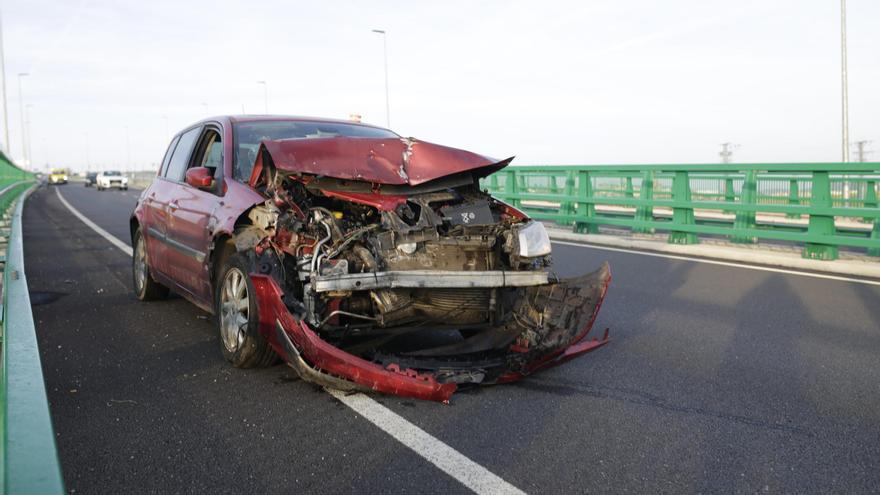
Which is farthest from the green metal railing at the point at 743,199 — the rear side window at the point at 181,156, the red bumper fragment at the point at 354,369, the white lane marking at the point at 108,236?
the white lane marking at the point at 108,236

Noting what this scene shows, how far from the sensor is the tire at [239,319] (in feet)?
14.3

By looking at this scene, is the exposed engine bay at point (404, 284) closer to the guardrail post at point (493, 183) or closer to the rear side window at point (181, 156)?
the rear side window at point (181, 156)

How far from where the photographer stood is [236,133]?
5609 millimetres

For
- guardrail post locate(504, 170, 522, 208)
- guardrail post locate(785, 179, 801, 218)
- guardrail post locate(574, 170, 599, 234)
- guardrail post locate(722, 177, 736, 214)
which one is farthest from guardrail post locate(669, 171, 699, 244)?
guardrail post locate(504, 170, 522, 208)

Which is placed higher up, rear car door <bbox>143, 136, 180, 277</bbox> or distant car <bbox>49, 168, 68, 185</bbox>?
distant car <bbox>49, 168, 68, 185</bbox>

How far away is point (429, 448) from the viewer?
132 inches

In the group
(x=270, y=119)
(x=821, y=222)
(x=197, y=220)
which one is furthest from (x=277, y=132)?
(x=821, y=222)

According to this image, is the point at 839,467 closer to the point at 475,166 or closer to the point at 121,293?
the point at 475,166

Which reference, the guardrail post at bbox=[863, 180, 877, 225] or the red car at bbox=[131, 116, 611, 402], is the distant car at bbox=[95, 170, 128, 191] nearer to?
the guardrail post at bbox=[863, 180, 877, 225]

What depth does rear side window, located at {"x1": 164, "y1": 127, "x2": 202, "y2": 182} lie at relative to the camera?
6.40 metres

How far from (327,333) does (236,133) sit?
2.18m

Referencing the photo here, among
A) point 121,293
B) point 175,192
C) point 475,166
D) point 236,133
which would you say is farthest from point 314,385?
point 121,293

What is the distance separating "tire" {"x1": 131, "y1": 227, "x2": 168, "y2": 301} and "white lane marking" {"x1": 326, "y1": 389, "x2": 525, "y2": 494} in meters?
3.48

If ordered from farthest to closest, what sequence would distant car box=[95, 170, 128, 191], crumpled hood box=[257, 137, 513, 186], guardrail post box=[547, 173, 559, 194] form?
distant car box=[95, 170, 128, 191]
guardrail post box=[547, 173, 559, 194]
crumpled hood box=[257, 137, 513, 186]
